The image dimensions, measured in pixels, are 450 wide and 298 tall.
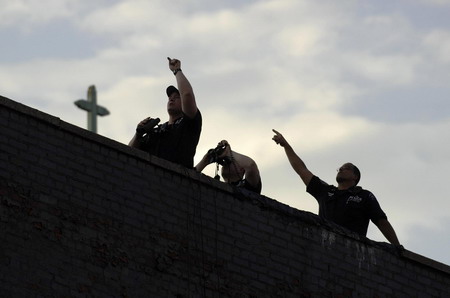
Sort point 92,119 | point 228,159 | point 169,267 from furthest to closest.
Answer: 1. point 92,119
2. point 228,159
3. point 169,267

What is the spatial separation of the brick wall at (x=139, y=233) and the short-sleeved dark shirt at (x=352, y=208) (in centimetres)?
26

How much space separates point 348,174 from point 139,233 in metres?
3.58

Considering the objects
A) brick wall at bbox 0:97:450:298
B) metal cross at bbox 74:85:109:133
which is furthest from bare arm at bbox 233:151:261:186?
metal cross at bbox 74:85:109:133

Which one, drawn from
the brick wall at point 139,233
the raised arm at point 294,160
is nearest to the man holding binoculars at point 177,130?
the brick wall at point 139,233

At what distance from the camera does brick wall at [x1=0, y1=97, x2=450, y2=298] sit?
53.4 ft

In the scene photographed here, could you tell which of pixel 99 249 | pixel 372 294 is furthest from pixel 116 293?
pixel 372 294

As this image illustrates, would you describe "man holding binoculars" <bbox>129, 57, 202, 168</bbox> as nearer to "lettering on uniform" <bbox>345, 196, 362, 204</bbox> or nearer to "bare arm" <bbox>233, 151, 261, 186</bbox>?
"bare arm" <bbox>233, 151, 261, 186</bbox>

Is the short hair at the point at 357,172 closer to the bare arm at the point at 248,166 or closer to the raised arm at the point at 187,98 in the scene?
the bare arm at the point at 248,166

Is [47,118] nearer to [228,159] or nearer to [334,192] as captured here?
[228,159]

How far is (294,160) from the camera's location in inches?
793

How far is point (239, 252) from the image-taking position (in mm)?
18125

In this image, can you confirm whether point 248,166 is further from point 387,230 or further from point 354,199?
point 387,230

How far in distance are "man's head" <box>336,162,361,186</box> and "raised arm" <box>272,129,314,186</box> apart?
15.4 inches

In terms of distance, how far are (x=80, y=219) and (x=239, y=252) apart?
222 cm
